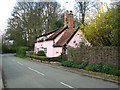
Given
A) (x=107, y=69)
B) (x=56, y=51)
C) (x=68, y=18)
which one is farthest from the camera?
(x=68, y=18)

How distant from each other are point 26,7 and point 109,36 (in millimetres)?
29454

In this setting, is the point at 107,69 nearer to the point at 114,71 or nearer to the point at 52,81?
the point at 114,71

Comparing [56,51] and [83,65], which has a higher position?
[56,51]

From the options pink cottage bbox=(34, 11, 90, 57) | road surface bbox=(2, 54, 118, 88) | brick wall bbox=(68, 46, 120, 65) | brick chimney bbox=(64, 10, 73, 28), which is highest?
brick chimney bbox=(64, 10, 73, 28)

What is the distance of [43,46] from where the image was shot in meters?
28.5

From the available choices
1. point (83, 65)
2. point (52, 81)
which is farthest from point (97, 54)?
point (52, 81)

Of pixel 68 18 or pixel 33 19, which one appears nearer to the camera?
pixel 68 18

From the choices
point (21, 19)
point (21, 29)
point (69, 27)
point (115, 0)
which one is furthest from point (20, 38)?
point (115, 0)

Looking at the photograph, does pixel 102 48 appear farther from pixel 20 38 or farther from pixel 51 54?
pixel 20 38

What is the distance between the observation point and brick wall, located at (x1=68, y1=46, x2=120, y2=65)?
1102cm

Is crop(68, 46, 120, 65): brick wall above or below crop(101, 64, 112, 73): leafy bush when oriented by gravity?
above

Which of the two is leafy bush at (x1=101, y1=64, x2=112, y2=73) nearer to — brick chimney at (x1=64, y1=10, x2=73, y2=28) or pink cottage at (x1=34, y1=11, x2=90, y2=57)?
pink cottage at (x1=34, y1=11, x2=90, y2=57)

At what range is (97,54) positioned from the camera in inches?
508

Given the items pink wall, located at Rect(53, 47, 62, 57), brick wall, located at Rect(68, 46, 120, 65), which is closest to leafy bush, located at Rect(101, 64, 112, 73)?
brick wall, located at Rect(68, 46, 120, 65)
